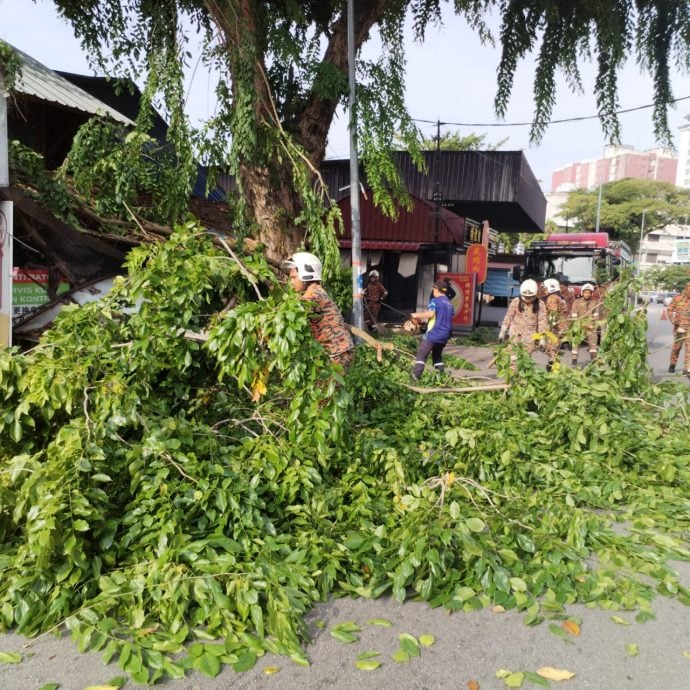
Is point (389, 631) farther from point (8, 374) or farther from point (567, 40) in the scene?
point (567, 40)

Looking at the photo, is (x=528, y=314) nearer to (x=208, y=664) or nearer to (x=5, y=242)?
(x=5, y=242)

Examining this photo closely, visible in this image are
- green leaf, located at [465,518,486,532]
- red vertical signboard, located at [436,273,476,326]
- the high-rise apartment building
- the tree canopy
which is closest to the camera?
green leaf, located at [465,518,486,532]

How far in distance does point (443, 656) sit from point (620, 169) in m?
176

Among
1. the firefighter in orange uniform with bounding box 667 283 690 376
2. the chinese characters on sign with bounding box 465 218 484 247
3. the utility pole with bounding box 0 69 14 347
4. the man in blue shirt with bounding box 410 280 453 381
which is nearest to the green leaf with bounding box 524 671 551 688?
the utility pole with bounding box 0 69 14 347

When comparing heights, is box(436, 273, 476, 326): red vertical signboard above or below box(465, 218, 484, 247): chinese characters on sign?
below

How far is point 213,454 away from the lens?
12.8 ft

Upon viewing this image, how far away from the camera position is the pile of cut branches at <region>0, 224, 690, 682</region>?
9.76 feet

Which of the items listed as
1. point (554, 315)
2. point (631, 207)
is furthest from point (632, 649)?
point (631, 207)

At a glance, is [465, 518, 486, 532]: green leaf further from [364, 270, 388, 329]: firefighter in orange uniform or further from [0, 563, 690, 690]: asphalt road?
[364, 270, 388, 329]: firefighter in orange uniform

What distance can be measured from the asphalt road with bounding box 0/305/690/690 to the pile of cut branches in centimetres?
9

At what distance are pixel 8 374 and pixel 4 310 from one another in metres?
1.91

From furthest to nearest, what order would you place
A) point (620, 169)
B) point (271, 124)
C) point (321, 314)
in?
point (620, 169)
point (271, 124)
point (321, 314)

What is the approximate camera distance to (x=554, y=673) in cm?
276

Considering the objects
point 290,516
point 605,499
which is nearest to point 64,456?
point 290,516
